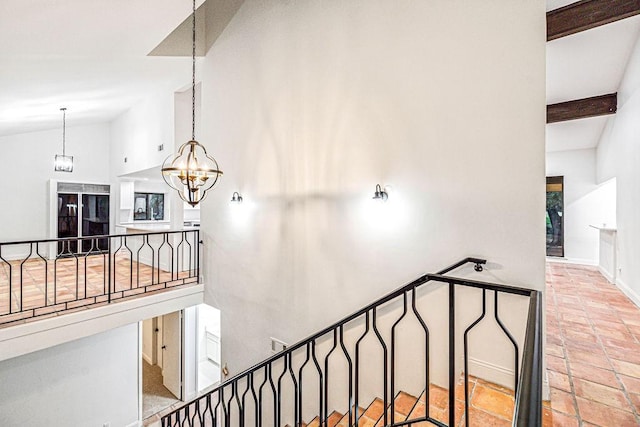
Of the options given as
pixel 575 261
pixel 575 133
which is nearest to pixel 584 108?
pixel 575 133

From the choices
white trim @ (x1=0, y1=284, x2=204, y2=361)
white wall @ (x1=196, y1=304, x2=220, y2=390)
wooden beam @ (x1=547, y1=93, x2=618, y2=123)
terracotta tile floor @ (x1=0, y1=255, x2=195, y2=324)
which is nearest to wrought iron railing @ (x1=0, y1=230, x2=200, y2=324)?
terracotta tile floor @ (x1=0, y1=255, x2=195, y2=324)

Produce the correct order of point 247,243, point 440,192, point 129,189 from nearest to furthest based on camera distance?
point 440,192 → point 247,243 → point 129,189

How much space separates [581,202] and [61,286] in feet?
35.3

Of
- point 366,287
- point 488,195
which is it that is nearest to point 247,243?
point 366,287

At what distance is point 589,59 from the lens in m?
3.82

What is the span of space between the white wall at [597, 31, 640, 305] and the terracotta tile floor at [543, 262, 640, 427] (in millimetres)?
390

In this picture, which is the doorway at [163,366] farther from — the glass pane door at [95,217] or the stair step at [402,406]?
the stair step at [402,406]

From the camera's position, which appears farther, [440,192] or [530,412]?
[440,192]

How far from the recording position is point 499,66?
2.56 metres

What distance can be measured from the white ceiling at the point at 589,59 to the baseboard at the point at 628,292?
2.83m

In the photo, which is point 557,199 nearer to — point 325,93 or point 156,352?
point 325,93

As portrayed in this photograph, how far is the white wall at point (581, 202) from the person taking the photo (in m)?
6.96

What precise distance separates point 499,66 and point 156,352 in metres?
9.26

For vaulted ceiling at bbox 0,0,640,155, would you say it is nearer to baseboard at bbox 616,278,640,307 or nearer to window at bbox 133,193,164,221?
baseboard at bbox 616,278,640,307
